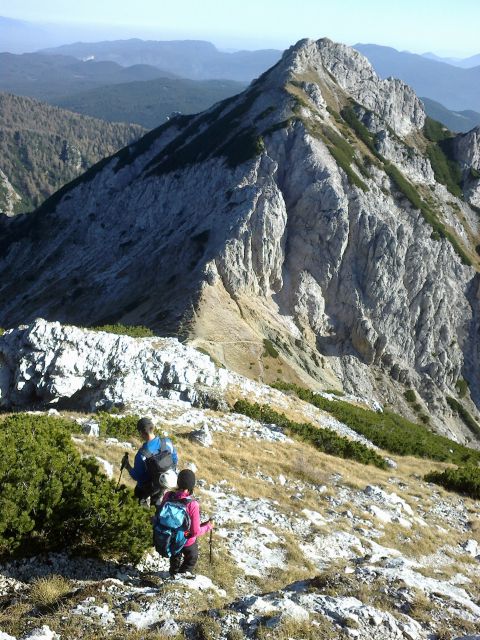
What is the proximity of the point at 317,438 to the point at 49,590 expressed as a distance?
19.7m

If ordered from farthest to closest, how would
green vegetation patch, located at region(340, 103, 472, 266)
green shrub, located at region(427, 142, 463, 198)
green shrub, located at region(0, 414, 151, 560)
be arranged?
1. green shrub, located at region(427, 142, 463, 198)
2. green vegetation patch, located at region(340, 103, 472, 266)
3. green shrub, located at region(0, 414, 151, 560)

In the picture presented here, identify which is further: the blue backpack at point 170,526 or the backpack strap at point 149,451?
the backpack strap at point 149,451

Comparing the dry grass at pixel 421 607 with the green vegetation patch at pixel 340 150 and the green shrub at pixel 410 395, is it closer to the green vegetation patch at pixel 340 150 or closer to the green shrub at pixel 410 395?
the green shrub at pixel 410 395

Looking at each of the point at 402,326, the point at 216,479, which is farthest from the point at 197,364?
the point at 402,326

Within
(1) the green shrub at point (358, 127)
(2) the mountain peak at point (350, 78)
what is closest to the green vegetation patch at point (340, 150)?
(1) the green shrub at point (358, 127)

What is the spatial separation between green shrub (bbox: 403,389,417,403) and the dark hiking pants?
75492 mm

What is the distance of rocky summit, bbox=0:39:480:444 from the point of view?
237 feet

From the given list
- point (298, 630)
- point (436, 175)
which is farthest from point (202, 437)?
point (436, 175)

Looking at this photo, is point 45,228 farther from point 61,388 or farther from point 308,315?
point 61,388

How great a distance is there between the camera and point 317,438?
26.9 metres

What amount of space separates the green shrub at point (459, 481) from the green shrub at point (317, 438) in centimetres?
263

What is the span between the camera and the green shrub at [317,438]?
26.5 m

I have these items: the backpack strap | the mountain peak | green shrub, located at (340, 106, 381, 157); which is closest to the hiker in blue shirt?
the backpack strap

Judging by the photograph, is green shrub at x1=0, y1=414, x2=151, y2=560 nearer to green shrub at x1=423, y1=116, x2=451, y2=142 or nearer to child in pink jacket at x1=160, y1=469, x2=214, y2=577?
child in pink jacket at x1=160, y1=469, x2=214, y2=577
